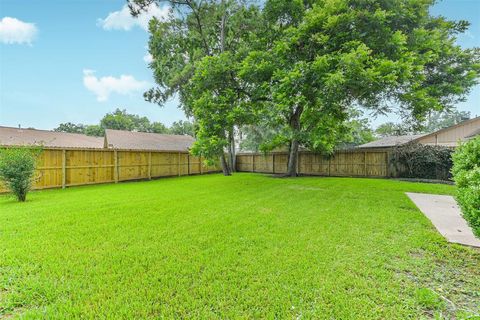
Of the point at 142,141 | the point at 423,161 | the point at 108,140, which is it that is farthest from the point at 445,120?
the point at 108,140

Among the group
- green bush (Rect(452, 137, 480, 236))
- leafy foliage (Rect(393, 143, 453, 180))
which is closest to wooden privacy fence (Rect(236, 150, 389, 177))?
leafy foliage (Rect(393, 143, 453, 180))

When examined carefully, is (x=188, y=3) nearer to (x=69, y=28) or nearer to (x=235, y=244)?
(x=69, y=28)

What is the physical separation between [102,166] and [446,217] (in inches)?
510

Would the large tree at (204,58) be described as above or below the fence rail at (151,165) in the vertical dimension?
above

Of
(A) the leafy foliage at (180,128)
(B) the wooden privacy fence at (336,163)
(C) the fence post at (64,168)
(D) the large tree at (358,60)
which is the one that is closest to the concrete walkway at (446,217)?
(D) the large tree at (358,60)

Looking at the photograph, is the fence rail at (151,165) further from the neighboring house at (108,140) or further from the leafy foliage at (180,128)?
the leafy foliage at (180,128)

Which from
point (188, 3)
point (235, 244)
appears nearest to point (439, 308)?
point (235, 244)

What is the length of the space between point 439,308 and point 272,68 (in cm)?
989

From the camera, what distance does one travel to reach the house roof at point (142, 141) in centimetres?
1739

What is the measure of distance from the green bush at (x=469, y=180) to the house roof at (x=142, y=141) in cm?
1705

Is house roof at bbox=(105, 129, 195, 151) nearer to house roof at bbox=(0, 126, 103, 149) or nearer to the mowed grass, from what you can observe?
house roof at bbox=(0, 126, 103, 149)

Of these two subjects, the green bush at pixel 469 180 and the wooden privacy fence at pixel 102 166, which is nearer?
A: the green bush at pixel 469 180

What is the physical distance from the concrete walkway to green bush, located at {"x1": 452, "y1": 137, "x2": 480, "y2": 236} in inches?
29.7

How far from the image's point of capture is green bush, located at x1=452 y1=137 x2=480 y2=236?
2.60 m
